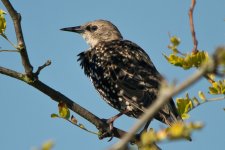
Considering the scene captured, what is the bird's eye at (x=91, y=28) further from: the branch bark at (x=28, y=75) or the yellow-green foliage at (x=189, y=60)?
the yellow-green foliage at (x=189, y=60)

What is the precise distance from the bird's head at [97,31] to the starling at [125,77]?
107 centimetres

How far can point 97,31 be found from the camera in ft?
24.7

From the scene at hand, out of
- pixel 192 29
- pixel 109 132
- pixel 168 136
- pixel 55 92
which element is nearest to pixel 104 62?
pixel 109 132

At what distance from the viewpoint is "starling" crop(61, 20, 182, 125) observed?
519 centimetres

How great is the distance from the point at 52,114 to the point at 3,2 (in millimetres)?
965

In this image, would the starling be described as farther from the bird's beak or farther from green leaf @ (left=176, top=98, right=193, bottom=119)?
green leaf @ (left=176, top=98, right=193, bottom=119)

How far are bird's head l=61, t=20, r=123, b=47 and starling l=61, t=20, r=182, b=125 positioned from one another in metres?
1.07

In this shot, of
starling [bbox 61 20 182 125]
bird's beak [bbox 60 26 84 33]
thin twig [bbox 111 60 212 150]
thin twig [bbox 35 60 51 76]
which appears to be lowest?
starling [bbox 61 20 182 125]

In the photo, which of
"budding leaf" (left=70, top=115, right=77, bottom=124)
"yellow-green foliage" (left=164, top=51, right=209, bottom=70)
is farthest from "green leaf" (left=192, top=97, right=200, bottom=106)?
"budding leaf" (left=70, top=115, right=77, bottom=124)

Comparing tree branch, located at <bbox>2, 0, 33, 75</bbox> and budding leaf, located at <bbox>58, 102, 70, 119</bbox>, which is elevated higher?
tree branch, located at <bbox>2, 0, 33, 75</bbox>

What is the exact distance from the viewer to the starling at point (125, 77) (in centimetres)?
519

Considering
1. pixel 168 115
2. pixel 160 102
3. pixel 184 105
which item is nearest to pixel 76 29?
pixel 168 115

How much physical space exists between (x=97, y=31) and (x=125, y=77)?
7.45 feet

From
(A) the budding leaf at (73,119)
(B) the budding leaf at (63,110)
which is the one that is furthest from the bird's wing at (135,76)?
(B) the budding leaf at (63,110)
